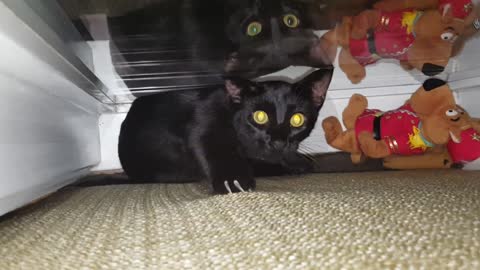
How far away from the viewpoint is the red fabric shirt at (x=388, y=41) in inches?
48.0

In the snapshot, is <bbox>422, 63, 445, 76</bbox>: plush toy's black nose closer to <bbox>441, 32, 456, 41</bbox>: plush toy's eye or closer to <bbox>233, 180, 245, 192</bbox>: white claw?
<bbox>441, 32, 456, 41</bbox>: plush toy's eye

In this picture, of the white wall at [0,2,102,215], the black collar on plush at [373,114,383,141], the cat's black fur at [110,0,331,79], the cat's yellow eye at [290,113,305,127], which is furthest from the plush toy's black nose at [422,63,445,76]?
the white wall at [0,2,102,215]

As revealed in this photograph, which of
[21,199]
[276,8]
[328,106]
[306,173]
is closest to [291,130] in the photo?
[306,173]

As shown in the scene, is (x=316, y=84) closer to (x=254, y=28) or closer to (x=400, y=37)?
(x=254, y=28)

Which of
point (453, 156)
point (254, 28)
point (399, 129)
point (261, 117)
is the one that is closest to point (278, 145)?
point (261, 117)

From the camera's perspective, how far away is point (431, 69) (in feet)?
4.38

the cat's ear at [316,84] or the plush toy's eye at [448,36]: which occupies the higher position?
the plush toy's eye at [448,36]

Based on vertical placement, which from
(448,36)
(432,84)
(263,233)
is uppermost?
(448,36)

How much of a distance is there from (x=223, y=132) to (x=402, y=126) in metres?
0.55

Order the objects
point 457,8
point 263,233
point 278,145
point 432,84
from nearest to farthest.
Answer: point 263,233 → point 278,145 → point 457,8 → point 432,84

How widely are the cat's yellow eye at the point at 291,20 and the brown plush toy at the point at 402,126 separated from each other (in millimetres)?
343

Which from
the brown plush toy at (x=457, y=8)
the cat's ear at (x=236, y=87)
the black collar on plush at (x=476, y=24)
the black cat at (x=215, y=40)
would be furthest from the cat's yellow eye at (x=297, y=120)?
the black collar on plush at (x=476, y=24)

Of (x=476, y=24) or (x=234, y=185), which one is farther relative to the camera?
(x=476, y=24)

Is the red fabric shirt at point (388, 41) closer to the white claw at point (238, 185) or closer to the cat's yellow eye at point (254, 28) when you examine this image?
the cat's yellow eye at point (254, 28)
